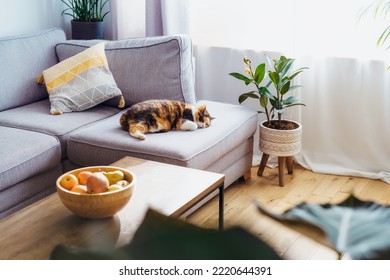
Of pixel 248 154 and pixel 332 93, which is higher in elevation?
pixel 332 93

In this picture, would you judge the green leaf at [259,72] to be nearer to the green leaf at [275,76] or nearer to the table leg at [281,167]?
the green leaf at [275,76]

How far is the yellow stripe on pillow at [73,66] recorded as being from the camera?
2.76 metres

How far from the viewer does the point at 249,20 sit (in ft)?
9.94

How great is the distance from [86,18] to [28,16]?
0.35 m

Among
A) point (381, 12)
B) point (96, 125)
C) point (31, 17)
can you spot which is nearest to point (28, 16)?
point (31, 17)

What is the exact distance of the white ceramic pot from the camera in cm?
262

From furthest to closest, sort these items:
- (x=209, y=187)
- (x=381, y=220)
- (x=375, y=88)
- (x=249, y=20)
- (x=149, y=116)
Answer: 1. (x=249, y=20)
2. (x=375, y=88)
3. (x=149, y=116)
4. (x=209, y=187)
5. (x=381, y=220)

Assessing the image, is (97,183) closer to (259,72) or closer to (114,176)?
(114,176)

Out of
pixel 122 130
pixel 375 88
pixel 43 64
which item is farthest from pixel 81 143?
pixel 375 88

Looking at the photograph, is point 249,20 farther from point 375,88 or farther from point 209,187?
point 209,187

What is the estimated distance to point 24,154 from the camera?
86.5 inches

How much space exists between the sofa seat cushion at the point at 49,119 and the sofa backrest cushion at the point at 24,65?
0.21 ft

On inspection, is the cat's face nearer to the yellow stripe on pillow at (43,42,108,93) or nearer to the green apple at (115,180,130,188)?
the yellow stripe on pillow at (43,42,108,93)

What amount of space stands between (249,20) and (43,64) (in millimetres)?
1171
